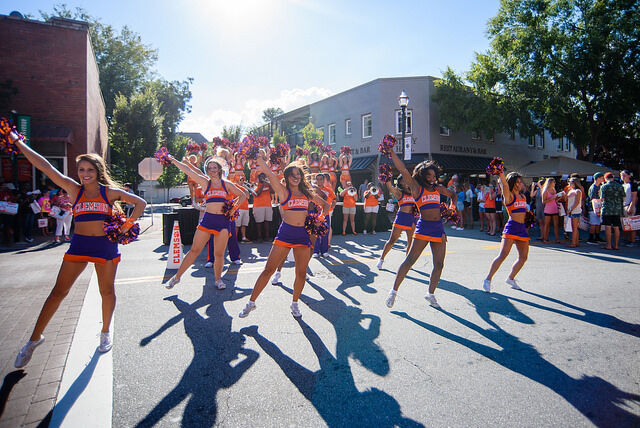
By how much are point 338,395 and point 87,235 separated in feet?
9.46

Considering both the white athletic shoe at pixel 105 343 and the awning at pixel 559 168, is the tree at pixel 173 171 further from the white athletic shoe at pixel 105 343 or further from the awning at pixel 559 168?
the white athletic shoe at pixel 105 343

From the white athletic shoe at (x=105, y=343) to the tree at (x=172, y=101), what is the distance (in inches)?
1701

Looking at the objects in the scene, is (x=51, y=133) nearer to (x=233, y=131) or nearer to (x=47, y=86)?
(x=47, y=86)

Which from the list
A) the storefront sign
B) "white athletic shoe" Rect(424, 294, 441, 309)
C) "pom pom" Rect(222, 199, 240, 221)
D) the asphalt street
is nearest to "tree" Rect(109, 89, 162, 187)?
the storefront sign

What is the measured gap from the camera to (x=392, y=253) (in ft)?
31.1

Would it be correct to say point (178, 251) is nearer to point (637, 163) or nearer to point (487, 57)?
point (487, 57)

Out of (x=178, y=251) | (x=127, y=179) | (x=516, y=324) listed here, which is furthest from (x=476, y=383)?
(x=127, y=179)

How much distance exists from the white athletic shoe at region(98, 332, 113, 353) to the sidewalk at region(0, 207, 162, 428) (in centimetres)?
31

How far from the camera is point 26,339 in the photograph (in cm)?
394

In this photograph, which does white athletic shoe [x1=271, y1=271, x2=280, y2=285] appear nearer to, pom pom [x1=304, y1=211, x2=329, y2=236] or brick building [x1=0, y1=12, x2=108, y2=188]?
pom pom [x1=304, y1=211, x2=329, y2=236]

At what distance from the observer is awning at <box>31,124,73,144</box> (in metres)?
14.3

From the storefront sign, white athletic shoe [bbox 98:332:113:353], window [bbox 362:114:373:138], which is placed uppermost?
window [bbox 362:114:373:138]

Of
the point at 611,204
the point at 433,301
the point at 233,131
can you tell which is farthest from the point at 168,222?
the point at 233,131

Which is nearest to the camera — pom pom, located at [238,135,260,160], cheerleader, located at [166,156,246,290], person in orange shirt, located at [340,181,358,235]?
pom pom, located at [238,135,260,160]
